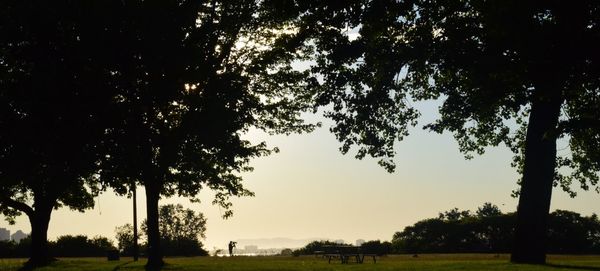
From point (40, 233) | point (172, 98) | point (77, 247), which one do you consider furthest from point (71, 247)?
point (172, 98)

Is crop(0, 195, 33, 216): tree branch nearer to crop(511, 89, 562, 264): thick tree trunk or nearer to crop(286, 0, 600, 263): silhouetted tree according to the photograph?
crop(286, 0, 600, 263): silhouetted tree

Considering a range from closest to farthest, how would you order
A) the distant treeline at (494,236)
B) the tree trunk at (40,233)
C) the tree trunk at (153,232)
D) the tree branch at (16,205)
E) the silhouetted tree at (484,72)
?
the silhouetted tree at (484,72), the tree trunk at (153,232), the tree trunk at (40,233), the tree branch at (16,205), the distant treeline at (494,236)

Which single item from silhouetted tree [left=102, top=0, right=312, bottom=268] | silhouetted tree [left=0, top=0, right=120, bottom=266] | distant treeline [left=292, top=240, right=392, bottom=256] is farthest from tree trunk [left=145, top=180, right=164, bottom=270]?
distant treeline [left=292, top=240, right=392, bottom=256]

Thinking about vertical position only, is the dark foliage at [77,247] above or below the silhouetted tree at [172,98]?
below

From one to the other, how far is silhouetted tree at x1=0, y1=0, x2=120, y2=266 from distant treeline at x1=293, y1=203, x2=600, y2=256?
919 inches

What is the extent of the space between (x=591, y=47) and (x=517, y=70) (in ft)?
5.97

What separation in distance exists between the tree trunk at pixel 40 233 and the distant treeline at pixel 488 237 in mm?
17818

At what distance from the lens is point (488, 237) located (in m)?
42.1

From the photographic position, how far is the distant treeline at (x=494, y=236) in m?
39.5

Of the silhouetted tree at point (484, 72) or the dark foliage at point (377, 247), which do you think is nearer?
the silhouetted tree at point (484, 72)

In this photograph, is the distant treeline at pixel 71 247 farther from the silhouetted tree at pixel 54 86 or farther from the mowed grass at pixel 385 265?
the silhouetted tree at pixel 54 86

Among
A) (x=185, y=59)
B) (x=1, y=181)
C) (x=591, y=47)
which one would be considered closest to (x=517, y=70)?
(x=591, y=47)

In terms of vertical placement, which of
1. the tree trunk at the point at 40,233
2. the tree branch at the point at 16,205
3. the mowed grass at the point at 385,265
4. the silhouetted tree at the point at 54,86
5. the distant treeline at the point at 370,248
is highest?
the silhouetted tree at the point at 54,86

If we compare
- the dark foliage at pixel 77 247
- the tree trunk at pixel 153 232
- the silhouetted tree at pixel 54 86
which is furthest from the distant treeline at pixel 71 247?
the silhouetted tree at pixel 54 86
